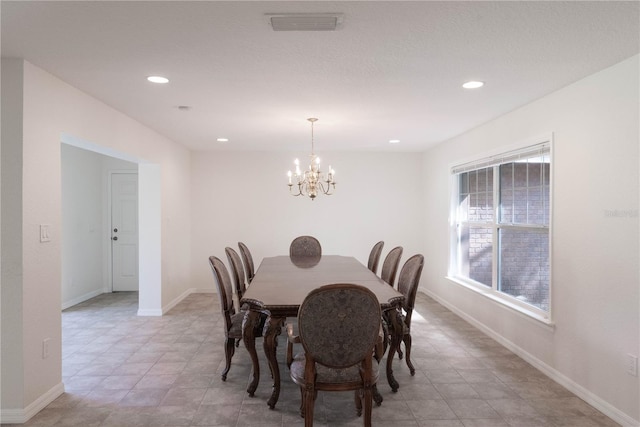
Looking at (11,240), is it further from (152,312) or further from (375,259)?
(375,259)

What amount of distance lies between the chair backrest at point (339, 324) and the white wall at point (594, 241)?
164 centimetres

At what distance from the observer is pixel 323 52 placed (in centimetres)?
235

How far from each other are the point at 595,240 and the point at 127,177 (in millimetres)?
6221

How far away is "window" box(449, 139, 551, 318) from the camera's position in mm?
3477

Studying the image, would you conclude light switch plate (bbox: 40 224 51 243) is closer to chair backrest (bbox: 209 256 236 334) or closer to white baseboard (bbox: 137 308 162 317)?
chair backrest (bbox: 209 256 236 334)

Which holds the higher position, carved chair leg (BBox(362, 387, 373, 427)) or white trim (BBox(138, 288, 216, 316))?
carved chair leg (BBox(362, 387, 373, 427))

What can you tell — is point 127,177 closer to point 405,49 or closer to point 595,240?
point 405,49

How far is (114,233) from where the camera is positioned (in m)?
6.44

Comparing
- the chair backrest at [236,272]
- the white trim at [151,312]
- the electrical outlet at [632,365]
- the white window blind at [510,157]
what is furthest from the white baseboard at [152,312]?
the electrical outlet at [632,365]

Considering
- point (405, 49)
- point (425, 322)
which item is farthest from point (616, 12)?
point (425, 322)

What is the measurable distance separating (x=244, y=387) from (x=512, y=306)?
98.2 inches

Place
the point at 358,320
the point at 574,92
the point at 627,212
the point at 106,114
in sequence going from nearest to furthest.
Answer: the point at 358,320 → the point at 627,212 → the point at 574,92 → the point at 106,114

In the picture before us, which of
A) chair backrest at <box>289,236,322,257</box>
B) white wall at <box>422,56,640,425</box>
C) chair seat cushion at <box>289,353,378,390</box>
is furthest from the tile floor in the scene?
chair backrest at <box>289,236,322,257</box>

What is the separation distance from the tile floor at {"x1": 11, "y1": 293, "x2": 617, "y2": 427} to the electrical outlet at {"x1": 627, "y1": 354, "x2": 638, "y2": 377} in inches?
13.9
